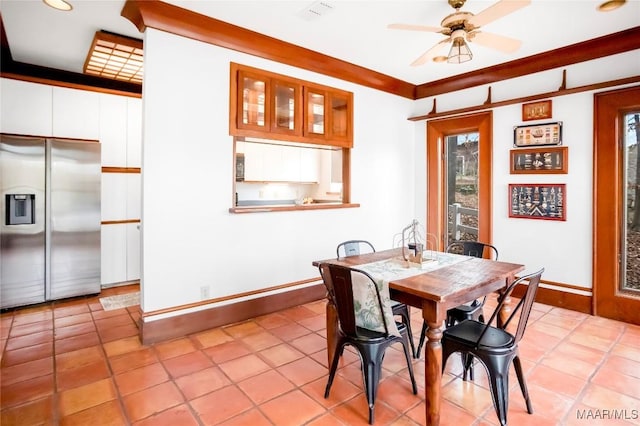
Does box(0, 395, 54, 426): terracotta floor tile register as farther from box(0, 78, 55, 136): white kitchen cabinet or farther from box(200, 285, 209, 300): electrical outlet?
box(0, 78, 55, 136): white kitchen cabinet

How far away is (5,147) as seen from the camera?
3721 millimetres

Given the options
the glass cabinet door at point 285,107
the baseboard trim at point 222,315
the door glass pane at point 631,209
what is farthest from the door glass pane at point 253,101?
the door glass pane at point 631,209

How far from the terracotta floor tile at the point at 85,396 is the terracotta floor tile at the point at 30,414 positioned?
6 centimetres

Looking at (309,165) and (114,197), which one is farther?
(309,165)

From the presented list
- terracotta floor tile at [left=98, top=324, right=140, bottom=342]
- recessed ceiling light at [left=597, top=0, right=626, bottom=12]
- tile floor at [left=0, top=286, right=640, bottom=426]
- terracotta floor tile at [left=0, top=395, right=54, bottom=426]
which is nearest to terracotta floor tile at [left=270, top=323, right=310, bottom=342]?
tile floor at [left=0, top=286, right=640, bottom=426]

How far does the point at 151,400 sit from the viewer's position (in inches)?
87.2

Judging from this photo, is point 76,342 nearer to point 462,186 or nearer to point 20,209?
point 20,209

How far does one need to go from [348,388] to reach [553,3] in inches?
132

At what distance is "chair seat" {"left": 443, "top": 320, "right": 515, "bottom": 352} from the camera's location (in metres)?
1.92

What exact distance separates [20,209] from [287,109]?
3.08 m

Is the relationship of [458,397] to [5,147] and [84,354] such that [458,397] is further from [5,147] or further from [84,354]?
[5,147]

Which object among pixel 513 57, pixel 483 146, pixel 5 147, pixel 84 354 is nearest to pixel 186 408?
pixel 84 354

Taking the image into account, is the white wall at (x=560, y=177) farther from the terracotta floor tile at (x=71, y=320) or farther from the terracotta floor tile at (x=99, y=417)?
the terracotta floor tile at (x=71, y=320)

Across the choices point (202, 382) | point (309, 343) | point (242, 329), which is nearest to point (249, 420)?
point (202, 382)
